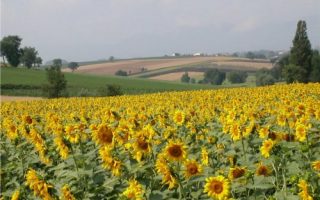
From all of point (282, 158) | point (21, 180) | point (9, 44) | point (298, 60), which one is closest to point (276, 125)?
point (282, 158)

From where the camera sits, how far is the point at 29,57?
138 metres

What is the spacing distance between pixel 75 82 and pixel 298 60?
41.5 metres

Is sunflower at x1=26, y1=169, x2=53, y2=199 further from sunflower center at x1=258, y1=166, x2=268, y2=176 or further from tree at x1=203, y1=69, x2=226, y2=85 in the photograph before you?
tree at x1=203, y1=69, x2=226, y2=85

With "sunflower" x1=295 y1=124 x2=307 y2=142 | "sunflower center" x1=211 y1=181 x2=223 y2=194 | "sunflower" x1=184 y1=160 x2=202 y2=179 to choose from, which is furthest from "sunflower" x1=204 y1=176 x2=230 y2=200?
"sunflower" x1=295 y1=124 x2=307 y2=142

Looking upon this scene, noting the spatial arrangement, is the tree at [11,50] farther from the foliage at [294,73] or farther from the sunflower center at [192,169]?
the sunflower center at [192,169]

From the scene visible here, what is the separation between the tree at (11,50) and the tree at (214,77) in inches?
1815

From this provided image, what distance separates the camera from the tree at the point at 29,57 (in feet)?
447

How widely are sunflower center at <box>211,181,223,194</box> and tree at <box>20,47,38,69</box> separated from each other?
136846 millimetres

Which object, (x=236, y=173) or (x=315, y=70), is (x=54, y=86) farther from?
(x=236, y=173)

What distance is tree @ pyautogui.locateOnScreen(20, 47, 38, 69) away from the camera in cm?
13625

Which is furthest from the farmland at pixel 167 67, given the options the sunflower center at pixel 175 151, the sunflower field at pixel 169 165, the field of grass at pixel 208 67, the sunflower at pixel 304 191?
the sunflower at pixel 304 191

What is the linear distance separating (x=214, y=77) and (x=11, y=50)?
49.6 meters

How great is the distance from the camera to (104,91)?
4331 cm

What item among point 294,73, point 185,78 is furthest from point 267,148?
point 185,78
